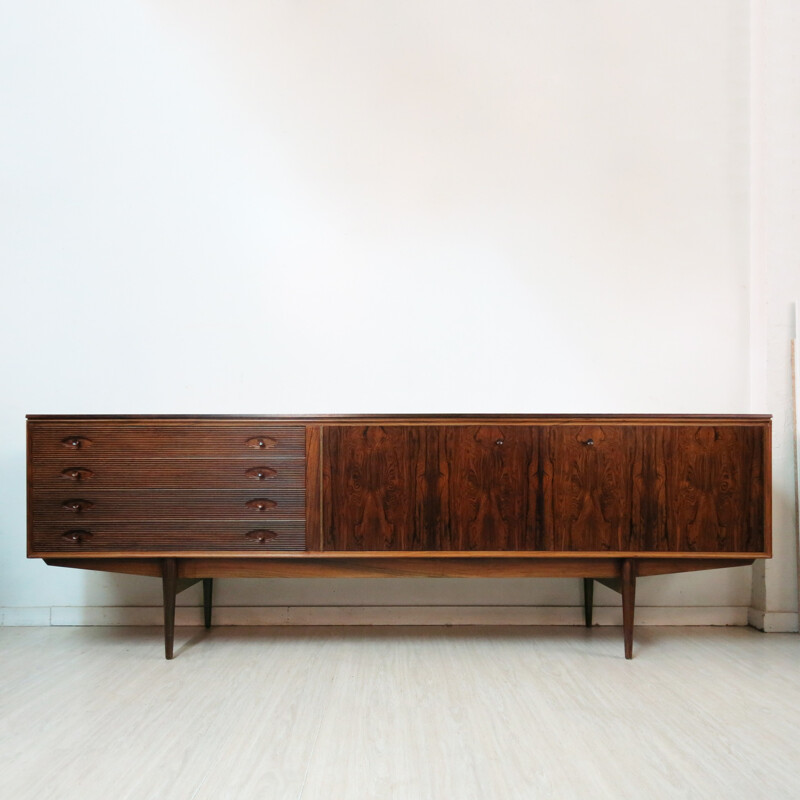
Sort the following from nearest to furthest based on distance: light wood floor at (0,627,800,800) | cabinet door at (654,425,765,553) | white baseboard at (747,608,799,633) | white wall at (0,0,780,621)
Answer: light wood floor at (0,627,800,800), cabinet door at (654,425,765,553), white baseboard at (747,608,799,633), white wall at (0,0,780,621)

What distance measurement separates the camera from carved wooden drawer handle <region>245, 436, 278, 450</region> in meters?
2.16

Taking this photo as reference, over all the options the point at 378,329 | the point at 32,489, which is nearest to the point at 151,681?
the point at 32,489

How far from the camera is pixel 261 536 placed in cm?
216

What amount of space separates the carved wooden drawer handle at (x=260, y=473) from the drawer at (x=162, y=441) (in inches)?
2.0

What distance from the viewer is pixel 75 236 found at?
2.65 meters

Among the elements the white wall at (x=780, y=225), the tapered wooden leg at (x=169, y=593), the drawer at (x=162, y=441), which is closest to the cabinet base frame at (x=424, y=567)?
the tapered wooden leg at (x=169, y=593)

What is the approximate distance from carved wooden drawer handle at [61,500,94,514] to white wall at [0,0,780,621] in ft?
1.86

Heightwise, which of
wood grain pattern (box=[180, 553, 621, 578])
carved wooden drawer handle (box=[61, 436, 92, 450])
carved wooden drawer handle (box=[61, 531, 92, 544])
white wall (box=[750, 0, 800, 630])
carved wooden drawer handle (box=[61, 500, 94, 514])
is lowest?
wood grain pattern (box=[180, 553, 621, 578])

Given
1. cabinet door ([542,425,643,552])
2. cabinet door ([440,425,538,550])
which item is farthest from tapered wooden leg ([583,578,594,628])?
cabinet door ([440,425,538,550])

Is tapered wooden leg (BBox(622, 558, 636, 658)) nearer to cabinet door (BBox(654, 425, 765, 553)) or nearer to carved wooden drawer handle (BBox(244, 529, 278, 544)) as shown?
cabinet door (BBox(654, 425, 765, 553))

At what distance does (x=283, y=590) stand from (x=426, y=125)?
2.08 meters

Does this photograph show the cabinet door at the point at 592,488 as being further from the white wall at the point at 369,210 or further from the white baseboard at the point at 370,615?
the white baseboard at the point at 370,615

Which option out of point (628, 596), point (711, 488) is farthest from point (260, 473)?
point (711, 488)

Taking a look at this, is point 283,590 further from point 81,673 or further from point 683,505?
point 683,505
